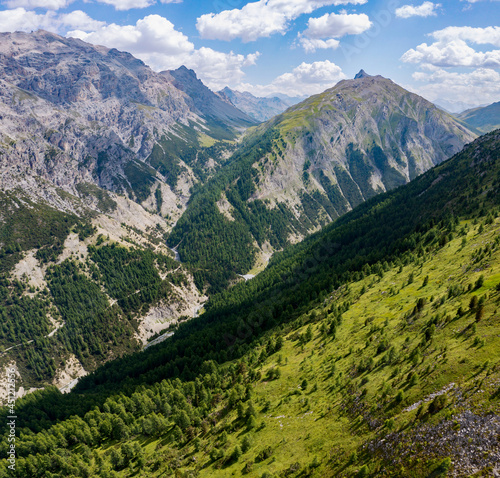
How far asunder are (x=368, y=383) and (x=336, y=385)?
363 inches

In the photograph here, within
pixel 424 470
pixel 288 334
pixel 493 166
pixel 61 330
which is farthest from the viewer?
pixel 61 330

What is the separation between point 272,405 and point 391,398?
32.8 m

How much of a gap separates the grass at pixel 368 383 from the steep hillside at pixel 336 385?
294 mm

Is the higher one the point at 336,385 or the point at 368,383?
the point at 368,383

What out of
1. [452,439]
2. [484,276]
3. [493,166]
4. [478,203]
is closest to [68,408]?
[452,439]

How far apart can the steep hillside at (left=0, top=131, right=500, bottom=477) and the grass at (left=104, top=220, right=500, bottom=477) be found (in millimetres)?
294

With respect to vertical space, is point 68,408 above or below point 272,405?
above

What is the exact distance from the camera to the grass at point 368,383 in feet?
131

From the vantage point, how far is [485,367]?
40125mm

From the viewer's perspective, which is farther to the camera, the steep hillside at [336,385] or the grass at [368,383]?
the grass at [368,383]

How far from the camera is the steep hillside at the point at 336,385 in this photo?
37969 mm

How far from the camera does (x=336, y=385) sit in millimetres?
63188

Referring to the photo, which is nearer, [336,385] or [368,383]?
[368,383]

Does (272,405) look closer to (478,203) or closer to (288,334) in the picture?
(288,334)
